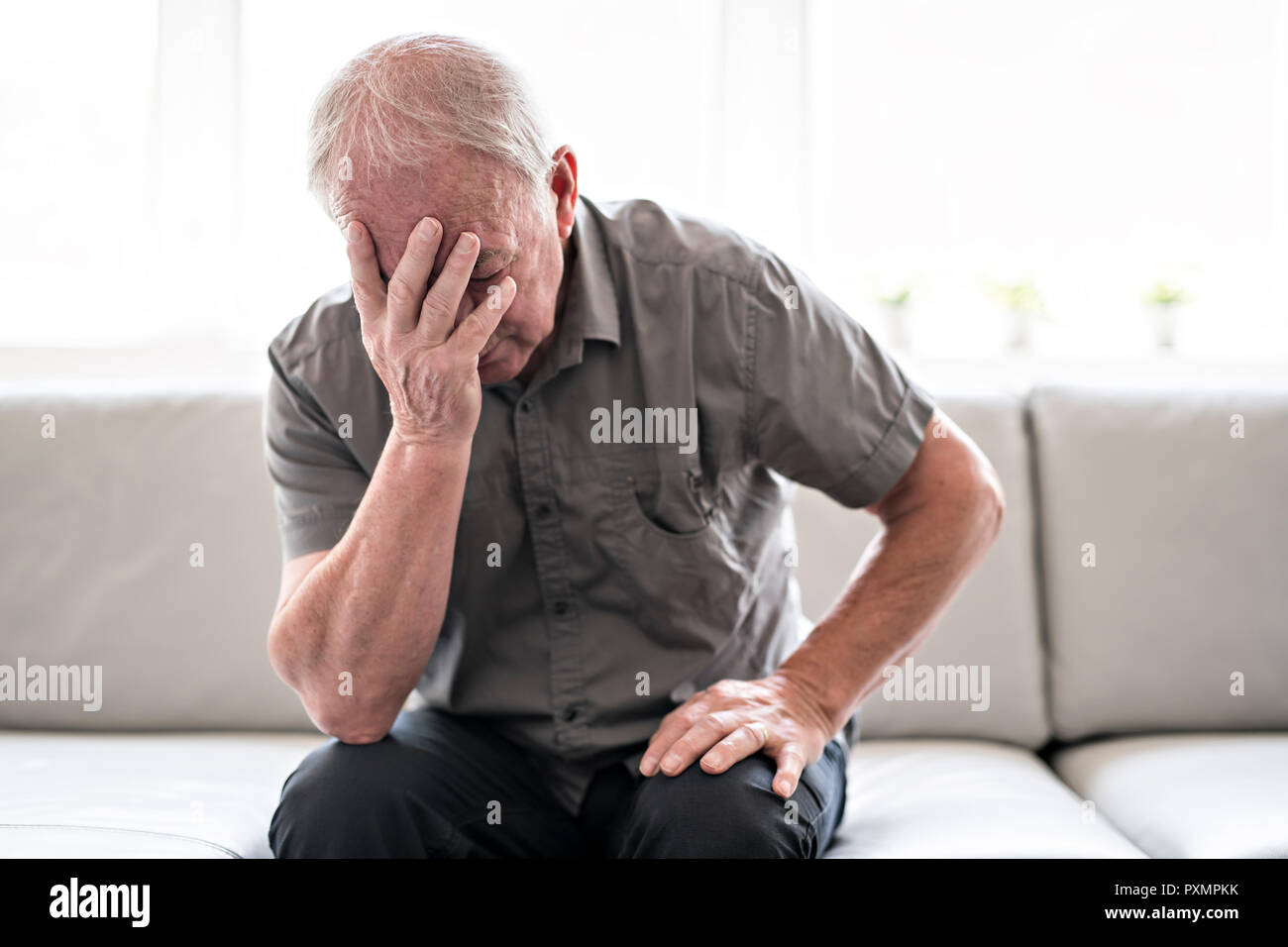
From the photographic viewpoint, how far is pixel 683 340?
1088mm

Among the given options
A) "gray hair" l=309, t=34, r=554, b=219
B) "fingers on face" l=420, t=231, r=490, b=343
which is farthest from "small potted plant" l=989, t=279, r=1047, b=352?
"fingers on face" l=420, t=231, r=490, b=343

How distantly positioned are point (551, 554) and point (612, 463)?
115 mm

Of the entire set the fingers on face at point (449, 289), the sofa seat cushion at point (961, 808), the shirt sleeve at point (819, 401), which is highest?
the fingers on face at point (449, 289)

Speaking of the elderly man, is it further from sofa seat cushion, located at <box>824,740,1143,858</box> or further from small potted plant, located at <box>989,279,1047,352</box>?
small potted plant, located at <box>989,279,1047,352</box>

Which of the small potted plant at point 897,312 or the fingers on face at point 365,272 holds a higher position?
the small potted plant at point 897,312

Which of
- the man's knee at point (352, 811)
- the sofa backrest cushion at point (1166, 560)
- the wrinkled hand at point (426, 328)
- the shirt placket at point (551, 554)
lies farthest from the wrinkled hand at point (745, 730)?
the sofa backrest cushion at point (1166, 560)

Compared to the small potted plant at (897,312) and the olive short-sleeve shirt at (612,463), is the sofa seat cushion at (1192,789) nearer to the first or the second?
the olive short-sleeve shirt at (612,463)

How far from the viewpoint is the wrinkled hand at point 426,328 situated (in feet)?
2.90

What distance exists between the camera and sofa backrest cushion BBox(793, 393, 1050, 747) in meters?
1.49

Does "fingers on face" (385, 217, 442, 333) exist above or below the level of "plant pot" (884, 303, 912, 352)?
below

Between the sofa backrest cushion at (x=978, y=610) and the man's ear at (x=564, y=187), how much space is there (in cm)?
67

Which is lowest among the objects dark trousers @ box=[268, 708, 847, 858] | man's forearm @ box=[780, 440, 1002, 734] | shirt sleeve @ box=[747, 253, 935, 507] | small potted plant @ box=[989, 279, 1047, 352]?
dark trousers @ box=[268, 708, 847, 858]
